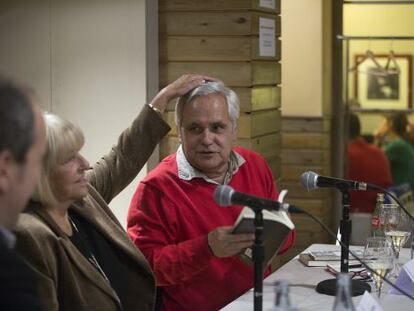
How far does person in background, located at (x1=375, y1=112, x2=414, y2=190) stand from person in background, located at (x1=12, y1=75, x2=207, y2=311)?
3.77 metres

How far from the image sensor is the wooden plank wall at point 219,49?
4340mm

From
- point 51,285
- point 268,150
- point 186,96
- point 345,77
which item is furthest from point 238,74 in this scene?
point 345,77

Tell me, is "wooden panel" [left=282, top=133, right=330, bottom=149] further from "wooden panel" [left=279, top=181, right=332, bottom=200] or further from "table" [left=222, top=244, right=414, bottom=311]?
"table" [left=222, top=244, right=414, bottom=311]

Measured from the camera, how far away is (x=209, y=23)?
14.3 feet

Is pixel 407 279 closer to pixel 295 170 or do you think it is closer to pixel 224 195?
pixel 224 195

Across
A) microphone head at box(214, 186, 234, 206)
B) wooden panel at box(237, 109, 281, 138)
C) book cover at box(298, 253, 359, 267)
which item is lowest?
book cover at box(298, 253, 359, 267)

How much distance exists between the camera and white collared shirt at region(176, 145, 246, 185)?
10.7 ft

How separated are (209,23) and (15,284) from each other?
2.80 m

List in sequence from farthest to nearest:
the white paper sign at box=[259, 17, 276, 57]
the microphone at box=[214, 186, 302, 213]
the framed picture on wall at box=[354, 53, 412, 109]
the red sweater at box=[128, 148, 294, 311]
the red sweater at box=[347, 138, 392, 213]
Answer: the framed picture on wall at box=[354, 53, 412, 109] < the red sweater at box=[347, 138, 392, 213] < the white paper sign at box=[259, 17, 276, 57] < the red sweater at box=[128, 148, 294, 311] < the microphone at box=[214, 186, 302, 213]

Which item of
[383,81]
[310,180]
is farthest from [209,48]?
[383,81]

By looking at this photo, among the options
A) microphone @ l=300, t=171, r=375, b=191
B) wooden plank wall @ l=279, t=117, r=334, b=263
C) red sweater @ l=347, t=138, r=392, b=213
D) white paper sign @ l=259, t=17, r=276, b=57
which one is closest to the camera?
microphone @ l=300, t=171, r=375, b=191

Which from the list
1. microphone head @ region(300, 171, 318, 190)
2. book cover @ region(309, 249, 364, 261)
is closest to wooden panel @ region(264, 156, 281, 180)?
book cover @ region(309, 249, 364, 261)

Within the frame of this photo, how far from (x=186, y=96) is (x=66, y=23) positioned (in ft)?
4.66

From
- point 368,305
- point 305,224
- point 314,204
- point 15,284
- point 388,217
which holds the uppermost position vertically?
point 15,284
